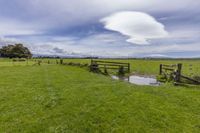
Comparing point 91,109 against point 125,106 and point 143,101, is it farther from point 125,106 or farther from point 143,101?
point 143,101

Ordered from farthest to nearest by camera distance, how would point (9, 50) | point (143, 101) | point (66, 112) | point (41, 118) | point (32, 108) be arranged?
1. point (9, 50)
2. point (143, 101)
3. point (32, 108)
4. point (66, 112)
5. point (41, 118)

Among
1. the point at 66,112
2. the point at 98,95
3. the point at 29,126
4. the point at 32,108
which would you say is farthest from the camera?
the point at 98,95

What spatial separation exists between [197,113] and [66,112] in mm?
5568

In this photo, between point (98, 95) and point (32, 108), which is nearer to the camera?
point (32, 108)

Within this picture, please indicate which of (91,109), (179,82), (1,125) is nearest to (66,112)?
(91,109)

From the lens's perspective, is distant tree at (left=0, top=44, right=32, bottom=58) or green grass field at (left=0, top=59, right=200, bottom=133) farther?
distant tree at (left=0, top=44, right=32, bottom=58)

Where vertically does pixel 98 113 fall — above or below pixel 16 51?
below

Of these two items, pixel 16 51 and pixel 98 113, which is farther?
pixel 16 51

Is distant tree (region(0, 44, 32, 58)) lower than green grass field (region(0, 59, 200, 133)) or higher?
higher

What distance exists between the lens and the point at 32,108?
916 centimetres

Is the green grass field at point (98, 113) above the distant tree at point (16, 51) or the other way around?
the other way around

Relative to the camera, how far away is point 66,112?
8602 millimetres

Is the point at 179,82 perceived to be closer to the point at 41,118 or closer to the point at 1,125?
the point at 41,118

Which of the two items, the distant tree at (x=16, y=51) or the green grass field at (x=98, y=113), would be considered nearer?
the green grass field at (x=98, y=113)
